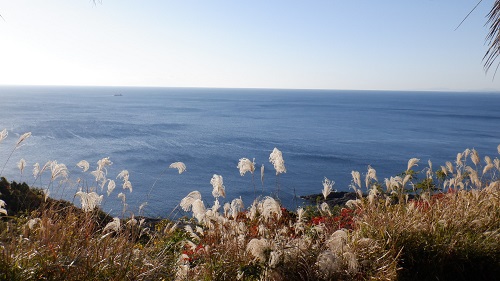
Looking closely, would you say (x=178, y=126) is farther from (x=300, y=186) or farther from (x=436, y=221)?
(x=436, y=221)

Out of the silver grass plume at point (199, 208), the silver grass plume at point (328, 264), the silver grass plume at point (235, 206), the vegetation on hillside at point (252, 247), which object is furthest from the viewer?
the silver grass plume at point (235, 206)

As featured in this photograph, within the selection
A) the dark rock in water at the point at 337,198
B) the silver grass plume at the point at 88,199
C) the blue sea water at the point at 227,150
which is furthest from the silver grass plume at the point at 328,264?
the dark rock in water at the point at 337,198

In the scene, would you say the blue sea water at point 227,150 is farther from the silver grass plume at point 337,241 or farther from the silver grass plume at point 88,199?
the silver grass plume at point 337,241

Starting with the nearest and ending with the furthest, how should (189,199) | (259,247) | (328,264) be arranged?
(259,247)
(328,264)
(189,199)

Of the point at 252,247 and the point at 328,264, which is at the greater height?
the point at 252,247

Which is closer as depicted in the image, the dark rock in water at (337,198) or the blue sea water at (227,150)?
the dark rock in water at (337,198)

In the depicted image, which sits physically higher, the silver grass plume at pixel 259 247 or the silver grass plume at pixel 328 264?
the silver grass plume at pixel 259 247

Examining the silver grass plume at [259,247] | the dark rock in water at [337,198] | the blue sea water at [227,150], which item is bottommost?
the blue sea water at [227,150]

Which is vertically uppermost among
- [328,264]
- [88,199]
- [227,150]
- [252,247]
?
[88,199]

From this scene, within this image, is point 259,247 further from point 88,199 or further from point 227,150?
point 227,150

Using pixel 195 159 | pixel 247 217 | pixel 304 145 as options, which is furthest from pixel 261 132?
pixel 247 217

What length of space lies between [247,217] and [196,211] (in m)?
1.47

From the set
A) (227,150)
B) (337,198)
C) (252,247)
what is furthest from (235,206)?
(227,150)

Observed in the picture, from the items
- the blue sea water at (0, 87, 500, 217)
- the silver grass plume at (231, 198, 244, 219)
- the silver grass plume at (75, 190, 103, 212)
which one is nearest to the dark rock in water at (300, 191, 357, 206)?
the blue sea water at (0, 87, 500, 217)
